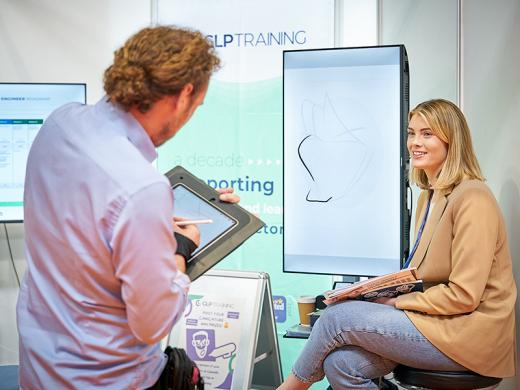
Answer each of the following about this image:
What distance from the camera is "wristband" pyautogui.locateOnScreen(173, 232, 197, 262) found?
1715mm

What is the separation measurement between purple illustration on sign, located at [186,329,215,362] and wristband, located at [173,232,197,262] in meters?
1.50

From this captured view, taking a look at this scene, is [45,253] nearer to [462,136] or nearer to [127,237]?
[127,237]

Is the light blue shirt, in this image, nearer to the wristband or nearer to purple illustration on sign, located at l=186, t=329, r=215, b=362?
the wristband

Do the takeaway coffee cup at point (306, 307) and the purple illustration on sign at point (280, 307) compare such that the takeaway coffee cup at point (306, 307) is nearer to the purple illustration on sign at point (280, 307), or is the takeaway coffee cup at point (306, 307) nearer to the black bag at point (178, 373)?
the purple illustration on sign at point (280, 307)

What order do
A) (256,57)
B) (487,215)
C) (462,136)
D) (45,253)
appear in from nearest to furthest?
(45,253)
(487,215)
(462,136)
(256,57)

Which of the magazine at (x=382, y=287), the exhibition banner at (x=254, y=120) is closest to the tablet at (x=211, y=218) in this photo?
the magazine at (x=382, y=287)

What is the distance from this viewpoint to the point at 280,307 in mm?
4098

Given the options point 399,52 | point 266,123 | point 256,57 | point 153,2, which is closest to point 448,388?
point 399,52

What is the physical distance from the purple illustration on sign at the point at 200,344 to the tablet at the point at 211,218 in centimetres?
114

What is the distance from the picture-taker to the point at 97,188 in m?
1.36

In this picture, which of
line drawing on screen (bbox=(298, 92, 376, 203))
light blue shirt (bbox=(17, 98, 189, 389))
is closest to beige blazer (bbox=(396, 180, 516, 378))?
line drawing on screen (bbox=(298, 92, 376, 203))

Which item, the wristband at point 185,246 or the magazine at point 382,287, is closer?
the wristband at point 185,246

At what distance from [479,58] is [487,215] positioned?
110 centimetres

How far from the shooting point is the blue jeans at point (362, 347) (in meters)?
2.54
